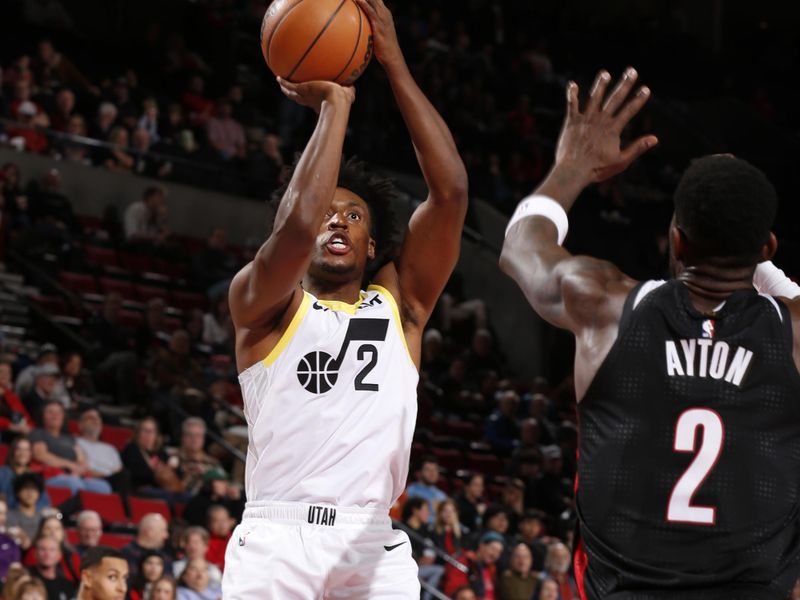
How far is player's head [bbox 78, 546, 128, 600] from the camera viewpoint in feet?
25.1

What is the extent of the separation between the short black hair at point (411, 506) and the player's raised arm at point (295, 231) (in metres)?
6.94

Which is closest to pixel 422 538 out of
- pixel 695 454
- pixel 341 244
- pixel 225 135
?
pixel 341 244

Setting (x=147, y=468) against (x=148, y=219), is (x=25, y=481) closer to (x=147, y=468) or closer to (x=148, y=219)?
(x=147, y=468)

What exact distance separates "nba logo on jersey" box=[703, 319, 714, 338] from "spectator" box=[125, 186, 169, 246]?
12.0 meters

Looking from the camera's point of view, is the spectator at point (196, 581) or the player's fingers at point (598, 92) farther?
the spectator at point (196, 581)

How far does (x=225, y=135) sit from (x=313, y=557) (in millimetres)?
Result: 12692

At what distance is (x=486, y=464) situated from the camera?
14.5m

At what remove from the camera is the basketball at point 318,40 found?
174 inches

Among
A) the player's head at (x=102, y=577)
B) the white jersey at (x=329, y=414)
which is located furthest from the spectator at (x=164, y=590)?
the white jersey at (x=329, y=414)

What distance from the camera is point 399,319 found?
4582 mm

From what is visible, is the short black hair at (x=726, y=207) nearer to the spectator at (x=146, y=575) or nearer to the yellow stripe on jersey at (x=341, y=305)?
the yellow stripe on jersey at (x=341, y=305)

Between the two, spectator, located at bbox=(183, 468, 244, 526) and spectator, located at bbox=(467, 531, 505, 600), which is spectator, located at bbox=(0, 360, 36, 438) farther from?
spectator, located at bbox=(467, 531, 505, 600)

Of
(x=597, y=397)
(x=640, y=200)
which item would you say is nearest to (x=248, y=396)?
(x=597, y=397)

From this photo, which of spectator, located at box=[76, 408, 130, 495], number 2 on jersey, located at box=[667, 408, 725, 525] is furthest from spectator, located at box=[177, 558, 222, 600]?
number 2 on jersey, located at box=[667, 408, 725, 525]
